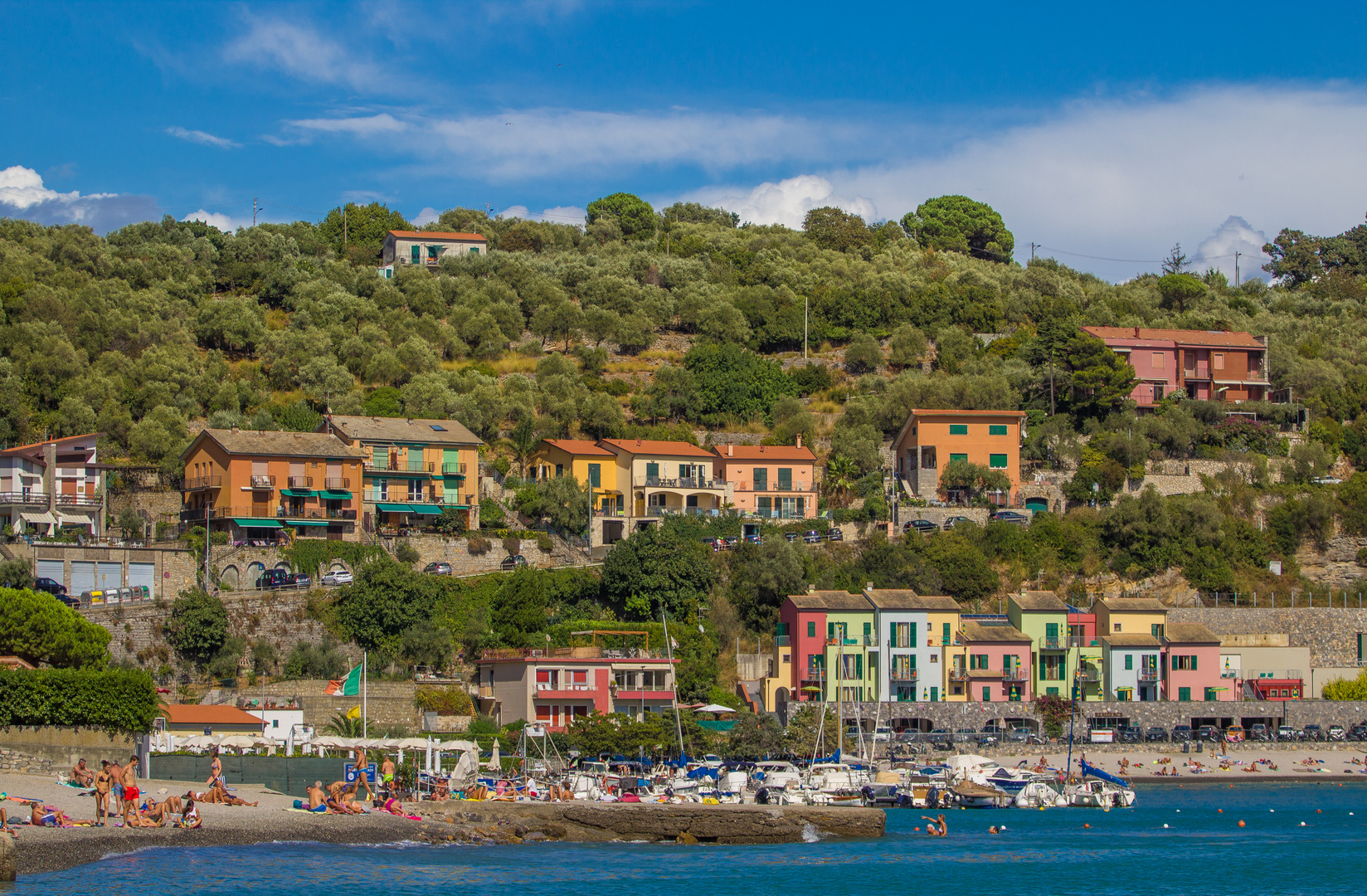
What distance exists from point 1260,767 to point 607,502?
30668mm

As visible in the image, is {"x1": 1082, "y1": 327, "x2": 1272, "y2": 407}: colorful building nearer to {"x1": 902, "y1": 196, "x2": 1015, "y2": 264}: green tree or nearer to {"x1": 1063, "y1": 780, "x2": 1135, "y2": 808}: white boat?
{"x1": 1063, "y1": 780, "x2": 1135, "y2": 808}: white boat

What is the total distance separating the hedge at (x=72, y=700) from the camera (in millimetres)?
40156

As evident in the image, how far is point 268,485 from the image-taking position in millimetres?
62625

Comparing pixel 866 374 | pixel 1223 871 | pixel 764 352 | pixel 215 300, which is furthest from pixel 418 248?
pixel 1223 871

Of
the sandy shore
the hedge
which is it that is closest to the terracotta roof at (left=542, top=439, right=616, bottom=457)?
the sandy shore

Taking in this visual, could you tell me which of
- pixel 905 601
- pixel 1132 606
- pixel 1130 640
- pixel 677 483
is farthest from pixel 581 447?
pixel 1130 640

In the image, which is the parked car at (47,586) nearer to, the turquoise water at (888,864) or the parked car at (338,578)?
the parked car at (338,578)

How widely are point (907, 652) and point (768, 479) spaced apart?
576 inches

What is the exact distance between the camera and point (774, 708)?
5831cm

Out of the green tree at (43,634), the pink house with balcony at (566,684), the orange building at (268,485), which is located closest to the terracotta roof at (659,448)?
the orange building at (268,485)

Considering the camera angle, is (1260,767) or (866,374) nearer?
(1260,767)

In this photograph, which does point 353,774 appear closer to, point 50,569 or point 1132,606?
point 50,569

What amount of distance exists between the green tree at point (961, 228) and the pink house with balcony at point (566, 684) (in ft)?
259

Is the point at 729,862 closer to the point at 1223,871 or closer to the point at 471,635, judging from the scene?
the point at 1223,871
